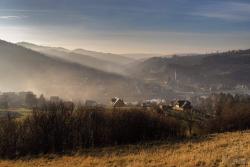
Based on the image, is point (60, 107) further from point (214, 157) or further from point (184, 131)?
point (214, 157)

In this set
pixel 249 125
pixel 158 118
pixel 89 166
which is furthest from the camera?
pixel 249 125

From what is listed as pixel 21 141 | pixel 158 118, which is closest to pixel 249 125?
pixel 158 118

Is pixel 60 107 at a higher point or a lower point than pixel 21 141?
higher

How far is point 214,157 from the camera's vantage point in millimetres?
21609

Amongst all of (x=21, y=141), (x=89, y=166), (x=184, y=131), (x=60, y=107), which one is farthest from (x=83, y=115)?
(x=89, y=166)

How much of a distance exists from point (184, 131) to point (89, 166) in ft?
139

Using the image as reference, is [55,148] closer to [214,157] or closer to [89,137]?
[89,137]

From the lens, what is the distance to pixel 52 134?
48.0m

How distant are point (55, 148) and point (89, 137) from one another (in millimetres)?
4807

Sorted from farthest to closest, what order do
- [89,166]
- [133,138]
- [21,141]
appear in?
[133,138]
[21,141]
[89,166]

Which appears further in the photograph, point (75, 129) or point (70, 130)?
point (75, 129)

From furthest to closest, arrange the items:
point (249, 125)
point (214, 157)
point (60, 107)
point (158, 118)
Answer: point (249, 125) → point (158, 118) → point (60, 107) → point (214, 157)

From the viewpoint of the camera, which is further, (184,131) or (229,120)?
(229,120)

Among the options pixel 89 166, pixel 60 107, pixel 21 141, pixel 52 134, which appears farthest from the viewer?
pixel 60 107
